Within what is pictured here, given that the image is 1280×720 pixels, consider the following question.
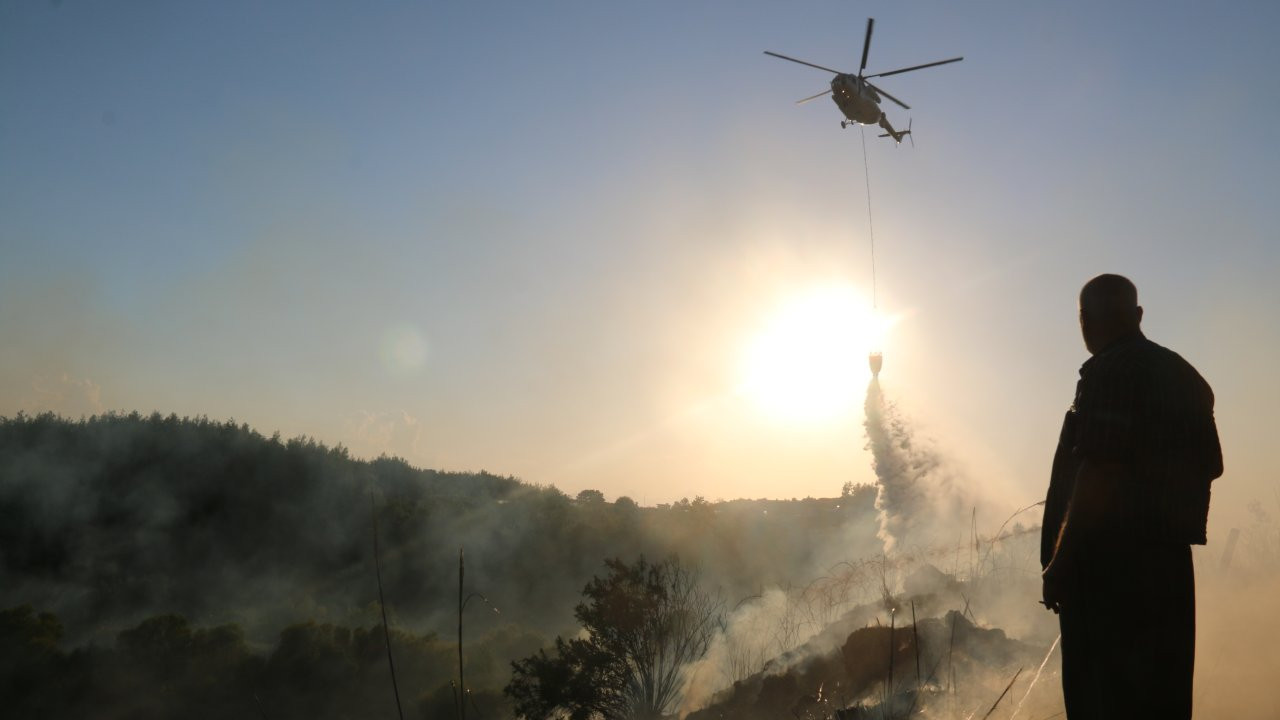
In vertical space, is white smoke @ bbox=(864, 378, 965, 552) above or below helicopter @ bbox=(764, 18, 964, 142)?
below

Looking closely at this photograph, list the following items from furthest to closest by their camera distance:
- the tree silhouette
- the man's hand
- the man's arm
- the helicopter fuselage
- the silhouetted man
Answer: the helicopter fuselage → the tree silhouette → the man's hand → the man's arm → the silhouetted man

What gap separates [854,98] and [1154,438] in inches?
781

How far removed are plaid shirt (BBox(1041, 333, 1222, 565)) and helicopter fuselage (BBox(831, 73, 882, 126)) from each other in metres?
19.5

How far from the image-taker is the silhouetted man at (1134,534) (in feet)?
9.42

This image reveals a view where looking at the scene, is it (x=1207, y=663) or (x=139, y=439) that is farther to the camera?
(x=139, y=439)

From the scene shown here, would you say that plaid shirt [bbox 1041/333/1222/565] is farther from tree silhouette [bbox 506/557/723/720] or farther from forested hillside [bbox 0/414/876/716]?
forested hillside [bbox 0/414/876/716]

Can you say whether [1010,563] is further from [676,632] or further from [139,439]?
[139,439]

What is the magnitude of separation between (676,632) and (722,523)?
148 feet

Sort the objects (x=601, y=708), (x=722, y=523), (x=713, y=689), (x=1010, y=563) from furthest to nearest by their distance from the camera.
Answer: (x=722, y=523), (x=1010, y=563), (x=713, y=689), (x=601, y=708)

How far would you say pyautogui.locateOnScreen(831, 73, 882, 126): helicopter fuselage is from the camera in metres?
21.0

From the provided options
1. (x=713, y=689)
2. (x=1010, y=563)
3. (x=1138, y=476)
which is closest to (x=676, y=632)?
(x=713, y=689)

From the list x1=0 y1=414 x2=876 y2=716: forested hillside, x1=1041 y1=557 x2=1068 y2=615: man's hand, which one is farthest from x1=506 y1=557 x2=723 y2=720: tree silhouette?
x1=0 y1=414 x2=876 y2=716: forested hillside

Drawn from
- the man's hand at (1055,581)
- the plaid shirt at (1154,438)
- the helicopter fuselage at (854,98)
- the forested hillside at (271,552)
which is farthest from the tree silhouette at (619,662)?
the helicopter fuselage at (854,98)

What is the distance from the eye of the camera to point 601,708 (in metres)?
10.9
